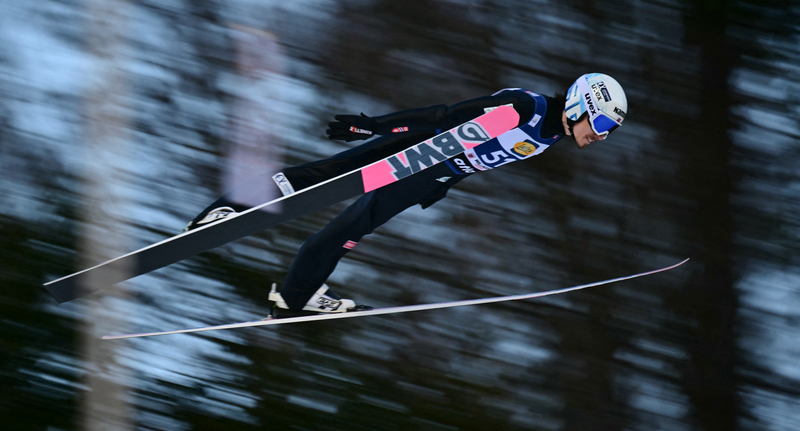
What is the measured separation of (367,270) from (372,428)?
3.73ft

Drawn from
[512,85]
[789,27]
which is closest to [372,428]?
[512,85]

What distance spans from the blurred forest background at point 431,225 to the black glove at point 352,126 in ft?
5.89

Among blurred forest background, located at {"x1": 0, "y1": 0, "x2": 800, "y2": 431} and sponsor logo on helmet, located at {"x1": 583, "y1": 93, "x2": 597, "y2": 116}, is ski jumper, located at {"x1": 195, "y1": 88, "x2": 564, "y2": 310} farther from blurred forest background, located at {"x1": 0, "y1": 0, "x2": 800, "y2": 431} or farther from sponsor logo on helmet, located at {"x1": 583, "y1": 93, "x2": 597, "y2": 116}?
blurred forest background, located at {"x1": 0, "y1": 0, "x2": 800, "y2": 431}

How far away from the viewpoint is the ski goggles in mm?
2520

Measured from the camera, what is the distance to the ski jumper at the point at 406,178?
8.31ft

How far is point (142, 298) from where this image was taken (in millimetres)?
4191

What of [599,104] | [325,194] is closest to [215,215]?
[325,194]

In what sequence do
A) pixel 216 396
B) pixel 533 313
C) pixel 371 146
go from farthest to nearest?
pixel 533 313
pixel 216 396
pixel 371 146

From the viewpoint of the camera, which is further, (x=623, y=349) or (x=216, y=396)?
(x=623, y=349)

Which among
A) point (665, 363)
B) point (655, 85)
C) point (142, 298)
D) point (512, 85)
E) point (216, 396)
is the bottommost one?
point (216, 396)

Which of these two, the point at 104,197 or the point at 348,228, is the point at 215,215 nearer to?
the point at 348,228

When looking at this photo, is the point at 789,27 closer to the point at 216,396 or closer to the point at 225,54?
the point at 225,54

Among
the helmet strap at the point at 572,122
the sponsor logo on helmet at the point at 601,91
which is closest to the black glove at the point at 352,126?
the helmet strap at the point at 572,122

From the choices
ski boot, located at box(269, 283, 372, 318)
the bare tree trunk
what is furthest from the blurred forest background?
ski boot, located at box(269, 283, 372, 318)
